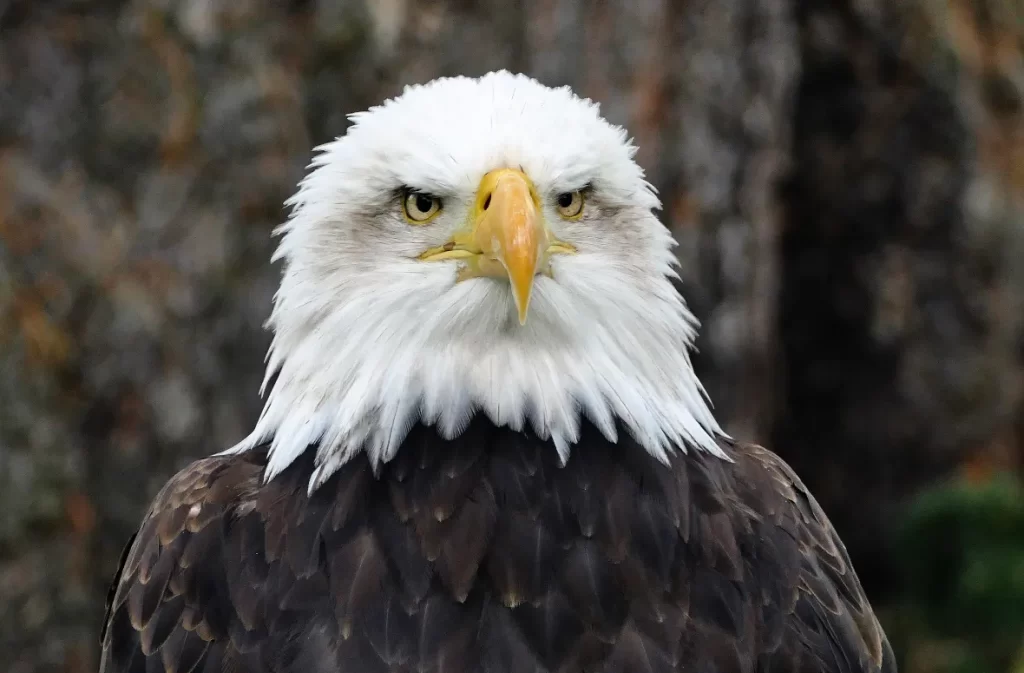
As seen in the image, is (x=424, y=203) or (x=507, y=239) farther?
(x=424, y=203)

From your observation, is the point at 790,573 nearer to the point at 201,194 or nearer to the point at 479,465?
the point at 479,465

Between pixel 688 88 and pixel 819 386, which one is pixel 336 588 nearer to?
pixel 688 88

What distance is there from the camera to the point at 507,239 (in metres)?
2.85

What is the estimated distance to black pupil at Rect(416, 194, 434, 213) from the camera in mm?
3076

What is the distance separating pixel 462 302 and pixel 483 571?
0.61 meters

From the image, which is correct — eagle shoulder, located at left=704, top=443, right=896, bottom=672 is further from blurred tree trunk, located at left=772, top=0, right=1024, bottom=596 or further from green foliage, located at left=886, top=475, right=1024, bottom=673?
blurred tree trunk, located at left=772, top=0, right=1024, bottom=596

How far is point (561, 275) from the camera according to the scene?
3066mm

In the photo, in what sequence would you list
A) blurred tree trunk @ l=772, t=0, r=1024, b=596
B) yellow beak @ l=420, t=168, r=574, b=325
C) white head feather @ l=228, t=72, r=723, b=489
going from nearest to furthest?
yellow beak @ l=420, t=168, r=574, b=325, white head feather @ l=228, t=72, r=723, b=489, blurred tree trunk @ l=772, t=0, r=1024, b=596

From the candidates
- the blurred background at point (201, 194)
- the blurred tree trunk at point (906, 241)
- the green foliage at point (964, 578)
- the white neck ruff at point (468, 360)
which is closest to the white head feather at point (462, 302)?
the white neck ruff at point (468, 360)

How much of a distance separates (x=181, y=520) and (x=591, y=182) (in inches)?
50.5

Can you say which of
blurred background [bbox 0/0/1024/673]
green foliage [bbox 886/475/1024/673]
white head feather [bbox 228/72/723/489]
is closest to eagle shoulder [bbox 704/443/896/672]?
white head feather [bbox 228/72/723/489]

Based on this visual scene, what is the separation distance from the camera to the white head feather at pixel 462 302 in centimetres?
304

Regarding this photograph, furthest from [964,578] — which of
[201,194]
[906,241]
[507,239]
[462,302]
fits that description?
[507,239]

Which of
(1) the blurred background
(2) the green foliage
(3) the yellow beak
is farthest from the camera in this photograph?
(2) the green foliage
